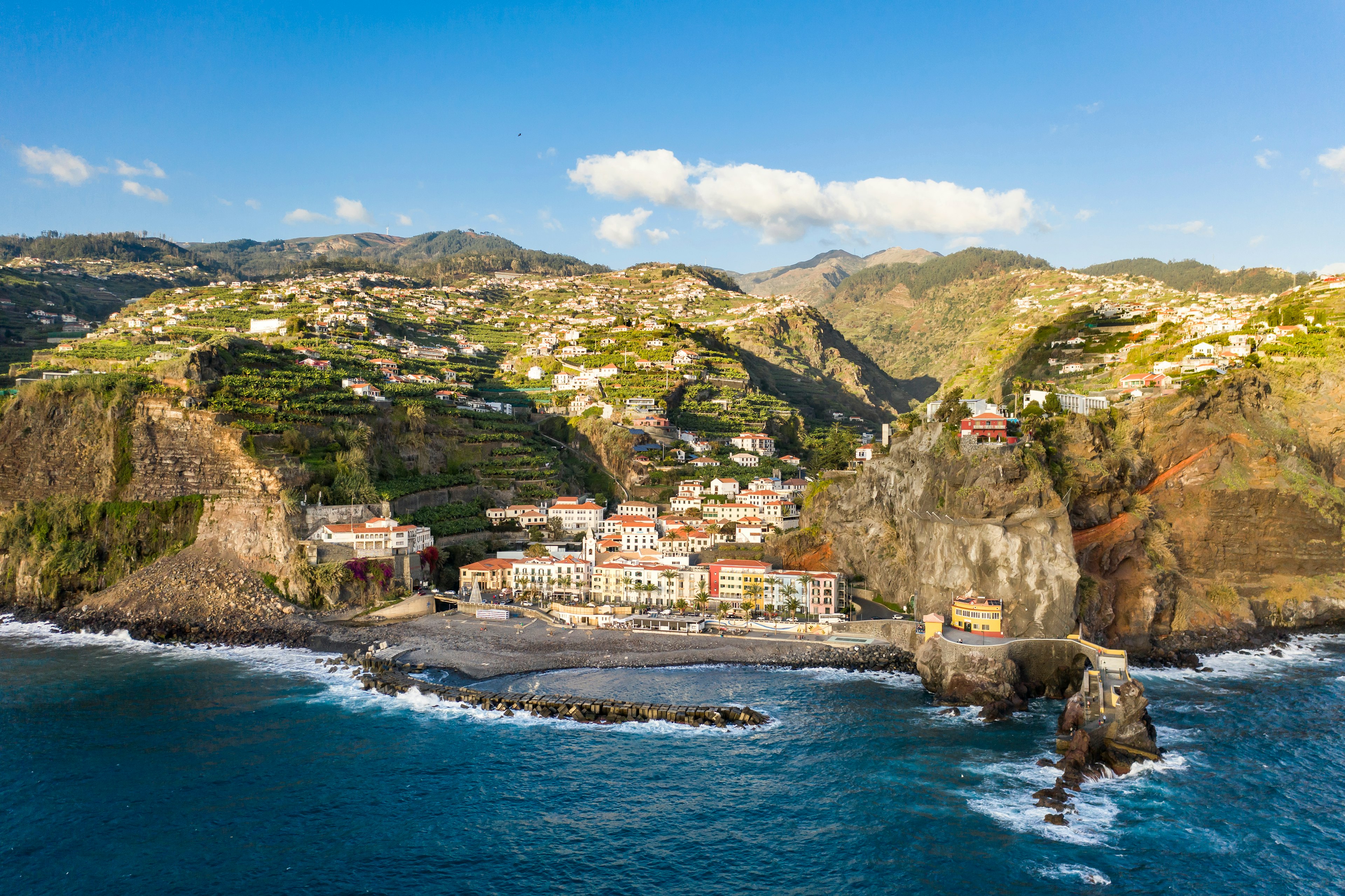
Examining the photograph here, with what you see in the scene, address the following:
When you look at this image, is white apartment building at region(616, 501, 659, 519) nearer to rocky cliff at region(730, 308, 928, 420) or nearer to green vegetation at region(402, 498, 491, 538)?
green vegetation at region(402, 498, 491, 538)

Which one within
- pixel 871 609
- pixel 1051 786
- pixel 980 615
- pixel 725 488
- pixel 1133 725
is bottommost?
pixel 1051 786

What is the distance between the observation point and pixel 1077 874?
20531 mm

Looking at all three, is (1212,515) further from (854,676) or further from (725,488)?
(725,488)

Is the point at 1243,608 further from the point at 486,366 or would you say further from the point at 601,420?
the point at 486,366

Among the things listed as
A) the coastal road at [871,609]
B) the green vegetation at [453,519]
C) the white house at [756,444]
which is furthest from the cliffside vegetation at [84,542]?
the white house at [756,444]

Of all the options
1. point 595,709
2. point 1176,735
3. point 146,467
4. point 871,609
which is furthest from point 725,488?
point 146,467

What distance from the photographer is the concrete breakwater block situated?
30.7 metres

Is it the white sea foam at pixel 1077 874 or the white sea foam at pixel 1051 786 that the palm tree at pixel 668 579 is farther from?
the white sea foam at pixel 1077 874

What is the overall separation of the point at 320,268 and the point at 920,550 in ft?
421

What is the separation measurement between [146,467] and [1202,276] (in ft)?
479

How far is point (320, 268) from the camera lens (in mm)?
139875

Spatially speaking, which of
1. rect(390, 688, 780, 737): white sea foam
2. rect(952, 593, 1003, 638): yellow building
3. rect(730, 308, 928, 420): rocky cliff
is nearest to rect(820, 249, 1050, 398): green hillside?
rect(730, 308, 928, 420): rocky cliff

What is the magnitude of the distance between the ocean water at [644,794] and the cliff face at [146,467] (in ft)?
37.5

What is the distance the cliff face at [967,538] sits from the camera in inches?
1361
